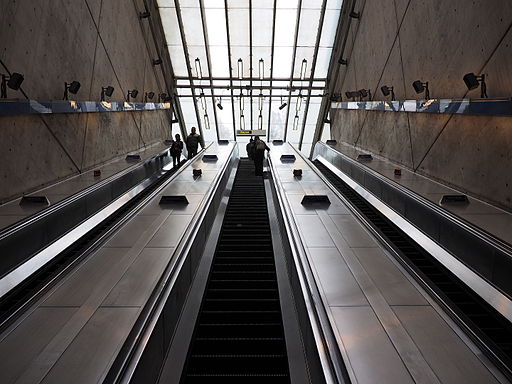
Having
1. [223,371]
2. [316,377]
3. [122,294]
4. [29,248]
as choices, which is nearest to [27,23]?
[29,248]

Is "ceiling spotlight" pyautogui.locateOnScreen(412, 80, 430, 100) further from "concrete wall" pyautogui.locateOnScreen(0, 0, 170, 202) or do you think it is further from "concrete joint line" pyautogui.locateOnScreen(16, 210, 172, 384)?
"concrete wall" pyautogui.locateOnScreen(0, 0, 170, 202)

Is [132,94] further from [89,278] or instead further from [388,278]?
[388,278]

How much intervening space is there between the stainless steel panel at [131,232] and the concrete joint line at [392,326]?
107 inches

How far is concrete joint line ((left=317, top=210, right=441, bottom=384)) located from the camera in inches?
126

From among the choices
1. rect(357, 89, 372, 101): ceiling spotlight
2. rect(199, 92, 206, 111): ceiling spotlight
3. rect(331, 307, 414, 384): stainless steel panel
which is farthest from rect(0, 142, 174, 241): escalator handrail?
rect(199, 92, 206, 111): ceiling spotlight

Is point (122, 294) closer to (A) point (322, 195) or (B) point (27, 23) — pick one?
(A) point (322, 195)

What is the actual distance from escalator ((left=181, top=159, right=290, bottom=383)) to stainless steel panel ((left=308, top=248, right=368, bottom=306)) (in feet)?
2.17

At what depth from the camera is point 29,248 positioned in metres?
6.43

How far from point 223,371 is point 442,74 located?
8.18 metres

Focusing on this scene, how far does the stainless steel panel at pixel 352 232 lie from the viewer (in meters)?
6.03

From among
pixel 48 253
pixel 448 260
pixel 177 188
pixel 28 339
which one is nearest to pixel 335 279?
pixel 448 260

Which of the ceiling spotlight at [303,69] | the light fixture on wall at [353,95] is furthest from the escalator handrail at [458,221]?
the ceiling spotlight at [303,69]

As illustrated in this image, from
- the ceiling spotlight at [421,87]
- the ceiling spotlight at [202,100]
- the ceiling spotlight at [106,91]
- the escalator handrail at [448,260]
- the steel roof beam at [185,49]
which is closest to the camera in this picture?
the escalator handrail at [448,260]

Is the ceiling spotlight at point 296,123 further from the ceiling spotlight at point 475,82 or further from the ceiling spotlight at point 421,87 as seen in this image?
the ceiling spotlight at point 475,82
